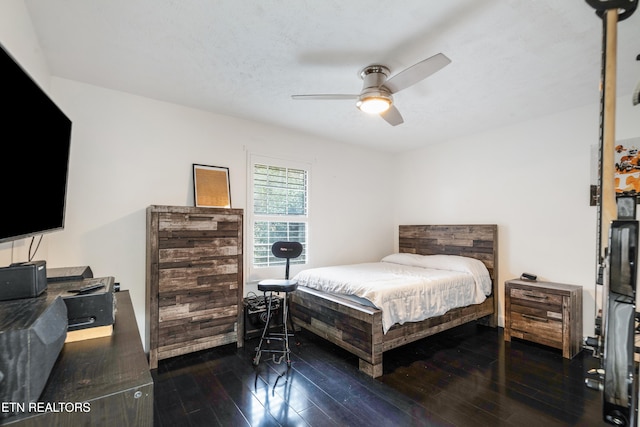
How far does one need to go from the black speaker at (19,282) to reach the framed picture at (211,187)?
214 centimetres

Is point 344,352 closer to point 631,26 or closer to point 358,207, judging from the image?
point 358,207

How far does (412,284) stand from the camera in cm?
284

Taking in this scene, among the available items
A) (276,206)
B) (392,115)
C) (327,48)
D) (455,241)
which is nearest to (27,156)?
(327,48)

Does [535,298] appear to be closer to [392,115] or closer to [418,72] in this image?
[392,115]

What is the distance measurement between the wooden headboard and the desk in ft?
12.7

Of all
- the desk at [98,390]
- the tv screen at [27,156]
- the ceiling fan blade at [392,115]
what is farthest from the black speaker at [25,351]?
the ceiling fan blade at [392,115]

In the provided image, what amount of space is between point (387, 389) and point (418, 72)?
2305 mm

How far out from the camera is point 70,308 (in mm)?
1101

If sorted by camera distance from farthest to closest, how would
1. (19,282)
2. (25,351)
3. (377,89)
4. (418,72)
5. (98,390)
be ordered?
(377,89) < (418,72) < (19,282) < (98,390) < (25,351)

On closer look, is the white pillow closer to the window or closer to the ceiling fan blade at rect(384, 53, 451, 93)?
the window

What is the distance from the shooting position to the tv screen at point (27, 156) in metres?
0.96

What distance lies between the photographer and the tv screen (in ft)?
3.16

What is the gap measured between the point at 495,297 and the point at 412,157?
239 cm

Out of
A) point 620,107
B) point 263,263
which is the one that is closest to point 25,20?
point 263,263
